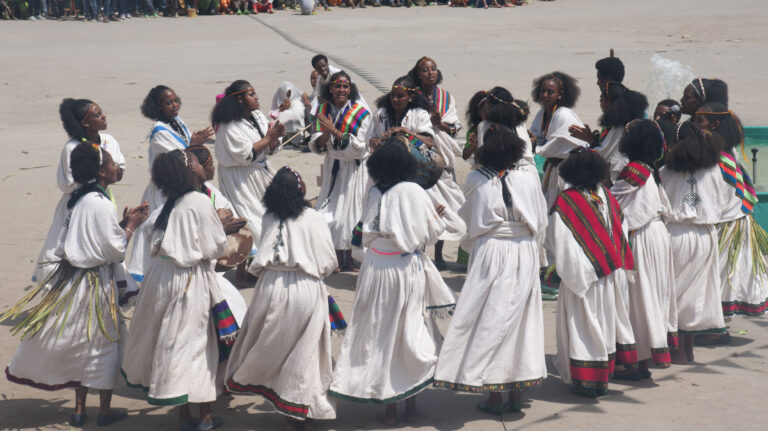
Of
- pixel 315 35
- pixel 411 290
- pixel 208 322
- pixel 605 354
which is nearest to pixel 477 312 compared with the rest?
pixel 411 290

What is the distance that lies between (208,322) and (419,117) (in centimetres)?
336

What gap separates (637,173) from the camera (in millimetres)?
6121

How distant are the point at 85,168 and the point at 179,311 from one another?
1.07m

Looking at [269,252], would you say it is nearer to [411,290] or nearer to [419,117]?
[411,290]

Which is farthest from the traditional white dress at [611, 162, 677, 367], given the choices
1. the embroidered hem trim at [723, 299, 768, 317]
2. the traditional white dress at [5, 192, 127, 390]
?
the traditional white dress at [5, 192, 127, 390]

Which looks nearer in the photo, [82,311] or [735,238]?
[82,311]

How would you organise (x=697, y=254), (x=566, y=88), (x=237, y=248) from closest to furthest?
(x=697, y=254) < (x=237, y=248) < (x=566, y=88)

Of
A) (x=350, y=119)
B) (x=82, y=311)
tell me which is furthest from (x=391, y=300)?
(x=350, y=119)

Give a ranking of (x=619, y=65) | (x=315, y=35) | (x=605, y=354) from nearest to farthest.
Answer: (x=605, y=354) → (x=619, y=65) → (x=315, y=35)

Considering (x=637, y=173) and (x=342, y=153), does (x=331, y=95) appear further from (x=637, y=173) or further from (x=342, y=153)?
(x=637, y=173)

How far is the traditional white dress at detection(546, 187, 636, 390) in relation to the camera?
18.9 ft

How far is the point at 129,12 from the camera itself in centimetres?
2903

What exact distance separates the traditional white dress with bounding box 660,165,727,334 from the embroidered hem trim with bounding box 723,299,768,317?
0.42 metres

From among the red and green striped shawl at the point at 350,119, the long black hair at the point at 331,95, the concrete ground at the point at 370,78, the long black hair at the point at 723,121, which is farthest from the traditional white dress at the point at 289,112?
the long black hair at the point at 723,121
